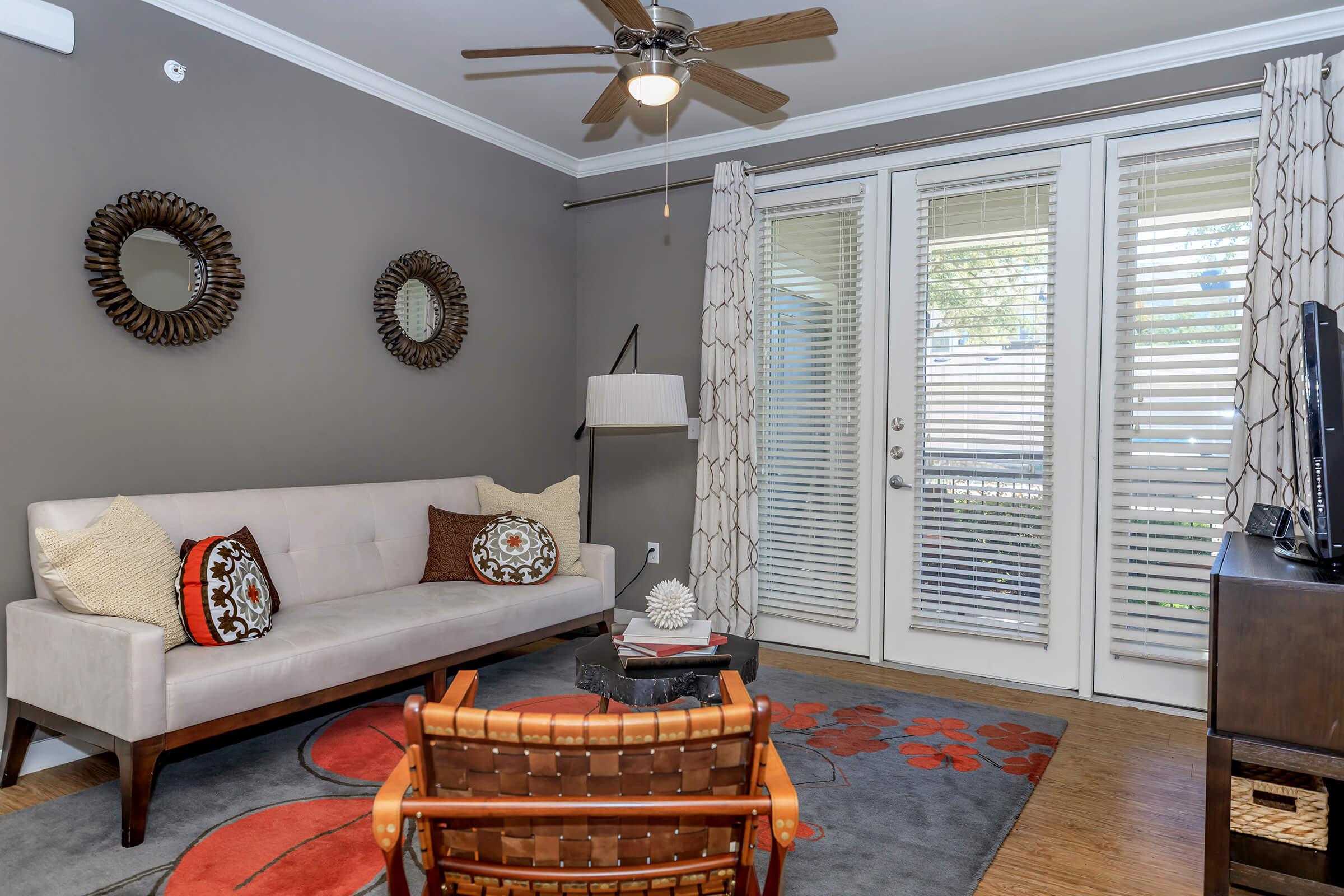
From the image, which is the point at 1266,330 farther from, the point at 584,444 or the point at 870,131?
the point at 584,444

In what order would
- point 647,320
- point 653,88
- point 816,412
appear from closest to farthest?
point 653,88 < point 816,412 < point 647,320

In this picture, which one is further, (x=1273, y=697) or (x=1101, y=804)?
(x=1101, y=804)

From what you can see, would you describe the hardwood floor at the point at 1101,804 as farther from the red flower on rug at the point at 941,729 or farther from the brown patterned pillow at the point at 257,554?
the brown patterned pillow at the point at 257,554

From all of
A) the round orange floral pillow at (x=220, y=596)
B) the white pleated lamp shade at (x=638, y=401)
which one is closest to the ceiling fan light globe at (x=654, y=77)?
the white pleated lamp shade at (x=638, y=401)

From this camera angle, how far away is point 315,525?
327 cm

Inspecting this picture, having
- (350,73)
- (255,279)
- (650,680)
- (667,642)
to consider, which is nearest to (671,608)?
(667,642)

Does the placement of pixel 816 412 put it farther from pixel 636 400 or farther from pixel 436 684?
pixel 436 684

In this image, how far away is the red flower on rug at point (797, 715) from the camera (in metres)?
3.11

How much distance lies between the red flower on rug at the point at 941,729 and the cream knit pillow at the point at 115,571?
2.50 meters

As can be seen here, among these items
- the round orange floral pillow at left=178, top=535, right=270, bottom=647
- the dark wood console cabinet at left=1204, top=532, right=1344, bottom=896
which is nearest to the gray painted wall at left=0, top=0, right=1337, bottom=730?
the round orange floral pillow at left=178, top=535, right=270, bottom=647

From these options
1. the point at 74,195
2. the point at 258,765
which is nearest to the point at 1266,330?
the point at 258,765

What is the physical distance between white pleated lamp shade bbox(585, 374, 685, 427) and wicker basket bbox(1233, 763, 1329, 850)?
2466 millimetres

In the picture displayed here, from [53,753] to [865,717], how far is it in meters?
2.81

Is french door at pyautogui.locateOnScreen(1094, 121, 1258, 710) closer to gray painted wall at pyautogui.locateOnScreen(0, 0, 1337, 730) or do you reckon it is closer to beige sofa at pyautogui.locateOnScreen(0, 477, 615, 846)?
gray painted wall at pyautogui.locateOnScreen(0, 0, 1337, 730)
